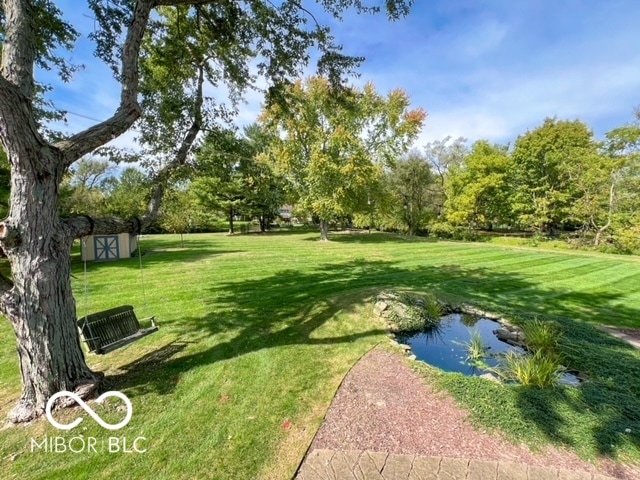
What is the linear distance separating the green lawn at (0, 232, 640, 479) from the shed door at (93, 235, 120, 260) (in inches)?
145

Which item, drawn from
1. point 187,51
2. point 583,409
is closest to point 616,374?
point 583,409

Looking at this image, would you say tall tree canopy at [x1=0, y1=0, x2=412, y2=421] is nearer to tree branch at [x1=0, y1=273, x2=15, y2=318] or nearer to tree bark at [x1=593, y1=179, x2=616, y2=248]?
tree branch at [x1=0, y1=273, x2=15, y2=318]

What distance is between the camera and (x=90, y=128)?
129 inches

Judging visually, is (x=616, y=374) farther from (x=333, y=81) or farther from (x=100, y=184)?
(x=100, y=184)

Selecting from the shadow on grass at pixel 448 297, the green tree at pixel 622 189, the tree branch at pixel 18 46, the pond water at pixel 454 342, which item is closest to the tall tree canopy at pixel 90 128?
the tree branch at pixel 18 46

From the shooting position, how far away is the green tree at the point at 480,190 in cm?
2403

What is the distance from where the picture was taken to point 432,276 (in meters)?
10.0

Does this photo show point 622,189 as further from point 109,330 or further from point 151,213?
point 109,330

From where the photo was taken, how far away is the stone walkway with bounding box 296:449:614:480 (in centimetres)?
238

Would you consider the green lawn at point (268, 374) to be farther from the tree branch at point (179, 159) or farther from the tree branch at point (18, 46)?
the tree branch at point (18, 46)

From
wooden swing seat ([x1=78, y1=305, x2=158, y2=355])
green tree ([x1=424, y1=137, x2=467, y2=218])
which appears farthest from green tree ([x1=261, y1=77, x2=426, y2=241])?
wooden swing seat ([x1=78, y1=305, x2=158, y2=355])

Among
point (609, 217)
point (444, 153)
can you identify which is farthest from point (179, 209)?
point (609, 217)

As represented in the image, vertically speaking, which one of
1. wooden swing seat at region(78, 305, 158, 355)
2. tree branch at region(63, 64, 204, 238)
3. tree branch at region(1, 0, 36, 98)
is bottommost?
wooden swing seat at region(78, 305, 158, 355)

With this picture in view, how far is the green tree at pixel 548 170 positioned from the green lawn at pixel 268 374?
15161 mm
